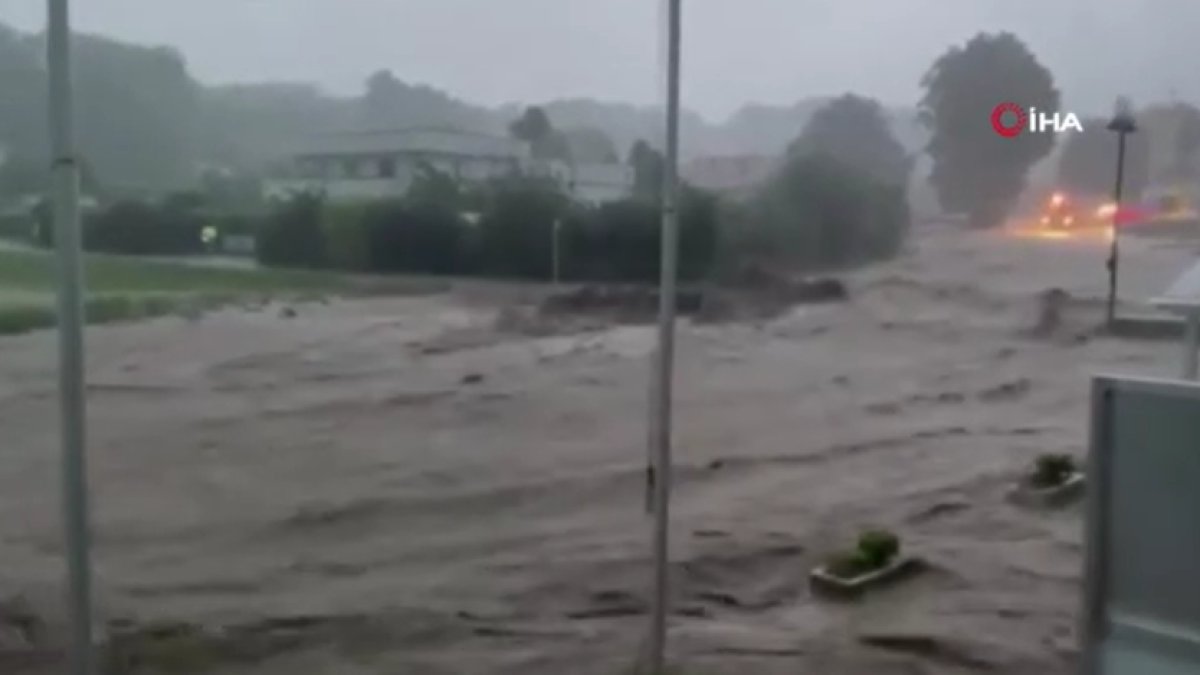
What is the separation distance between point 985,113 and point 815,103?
1.39 feet

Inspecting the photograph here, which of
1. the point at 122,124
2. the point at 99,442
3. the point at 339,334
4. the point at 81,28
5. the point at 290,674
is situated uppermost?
the point at 81,28

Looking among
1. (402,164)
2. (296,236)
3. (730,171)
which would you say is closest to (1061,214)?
(730,171)

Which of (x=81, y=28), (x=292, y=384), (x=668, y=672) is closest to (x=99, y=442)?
(x=292, y=384)

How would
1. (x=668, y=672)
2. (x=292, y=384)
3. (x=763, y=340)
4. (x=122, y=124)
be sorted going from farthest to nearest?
(x=763, y=340)
(x=292, y=384)
(x=122, y=124)
(x=668, y=672)

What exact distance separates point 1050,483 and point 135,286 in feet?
7.20

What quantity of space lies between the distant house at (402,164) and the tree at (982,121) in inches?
34.0

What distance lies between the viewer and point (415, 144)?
311cm

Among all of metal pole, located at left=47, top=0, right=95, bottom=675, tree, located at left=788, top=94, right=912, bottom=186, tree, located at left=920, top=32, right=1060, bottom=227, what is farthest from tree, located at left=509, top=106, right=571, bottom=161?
metal pole, located at left=47, top=0, right=95, bottom=675

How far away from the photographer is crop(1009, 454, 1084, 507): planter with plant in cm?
347

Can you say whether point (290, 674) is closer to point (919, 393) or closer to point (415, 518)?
point (415, 518)

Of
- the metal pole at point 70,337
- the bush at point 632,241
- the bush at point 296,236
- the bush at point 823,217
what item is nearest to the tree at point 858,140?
the bush at point 823,217

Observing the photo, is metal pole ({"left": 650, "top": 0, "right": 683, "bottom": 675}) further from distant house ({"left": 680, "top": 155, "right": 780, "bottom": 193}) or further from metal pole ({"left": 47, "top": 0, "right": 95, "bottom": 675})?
metal pole ({"left": 47, "top": 0, "right": 95, "bottom": 675})

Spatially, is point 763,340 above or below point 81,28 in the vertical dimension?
below

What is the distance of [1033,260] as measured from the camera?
361 centimetres
